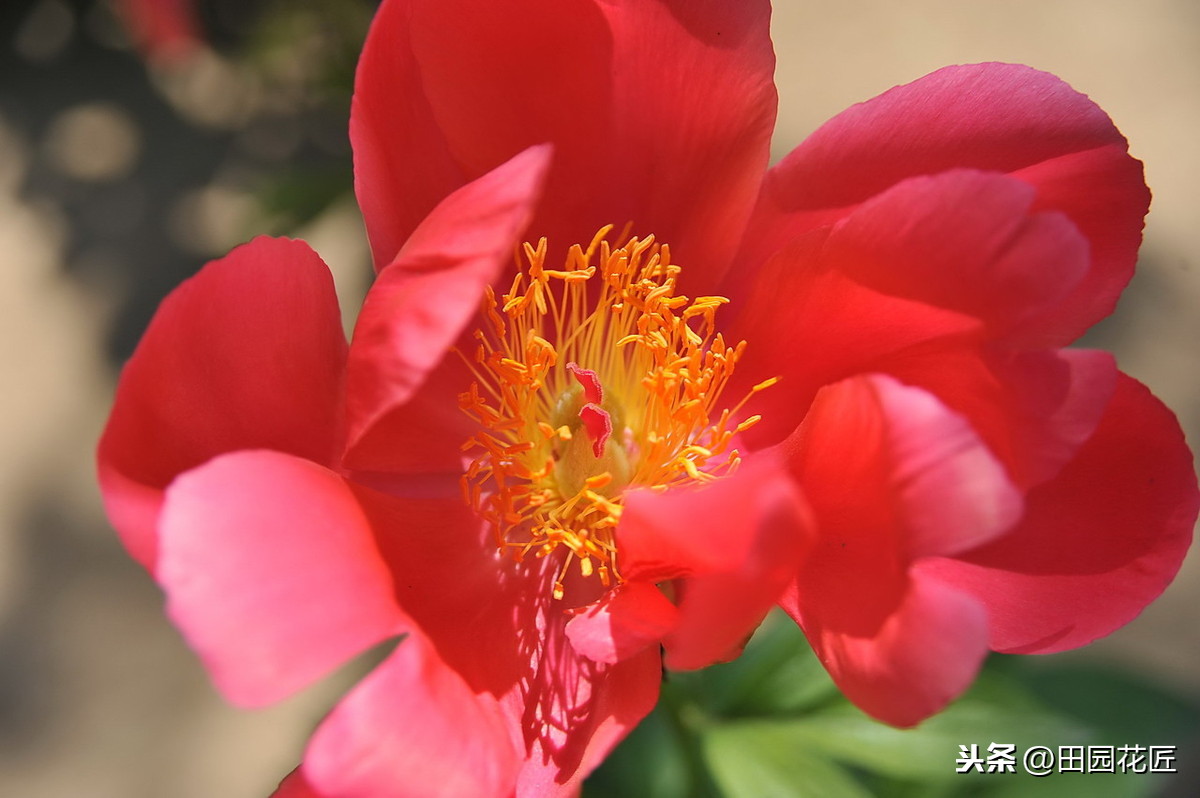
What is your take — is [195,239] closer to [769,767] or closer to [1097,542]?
[769,767]

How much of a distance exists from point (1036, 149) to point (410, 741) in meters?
0.52

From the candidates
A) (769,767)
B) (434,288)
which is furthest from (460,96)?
(769,767)

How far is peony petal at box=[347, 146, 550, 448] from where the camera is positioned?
540mm

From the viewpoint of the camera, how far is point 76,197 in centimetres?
191

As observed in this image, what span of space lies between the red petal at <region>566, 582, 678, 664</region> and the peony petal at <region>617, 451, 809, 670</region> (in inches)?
0.8

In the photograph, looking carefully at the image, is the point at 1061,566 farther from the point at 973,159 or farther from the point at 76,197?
the point at 76,197

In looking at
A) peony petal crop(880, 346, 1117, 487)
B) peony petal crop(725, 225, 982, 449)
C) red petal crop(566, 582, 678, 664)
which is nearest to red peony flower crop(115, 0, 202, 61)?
peony petal crop(725, 225, 982, 449)

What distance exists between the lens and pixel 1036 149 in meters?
0.67

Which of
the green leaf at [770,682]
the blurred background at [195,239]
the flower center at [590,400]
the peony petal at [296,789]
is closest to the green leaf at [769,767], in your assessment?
the green leaf at [770,682]

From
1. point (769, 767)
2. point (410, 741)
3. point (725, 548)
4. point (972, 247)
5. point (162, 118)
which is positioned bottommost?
point (769, 767)

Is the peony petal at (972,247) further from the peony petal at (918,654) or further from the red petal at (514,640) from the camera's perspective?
the red petal at (514,640)

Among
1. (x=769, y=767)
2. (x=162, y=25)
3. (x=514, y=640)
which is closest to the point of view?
(x=514, y=640)

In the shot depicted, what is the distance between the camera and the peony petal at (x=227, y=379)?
575 millimetres

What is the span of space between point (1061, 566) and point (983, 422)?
0.42 ft
